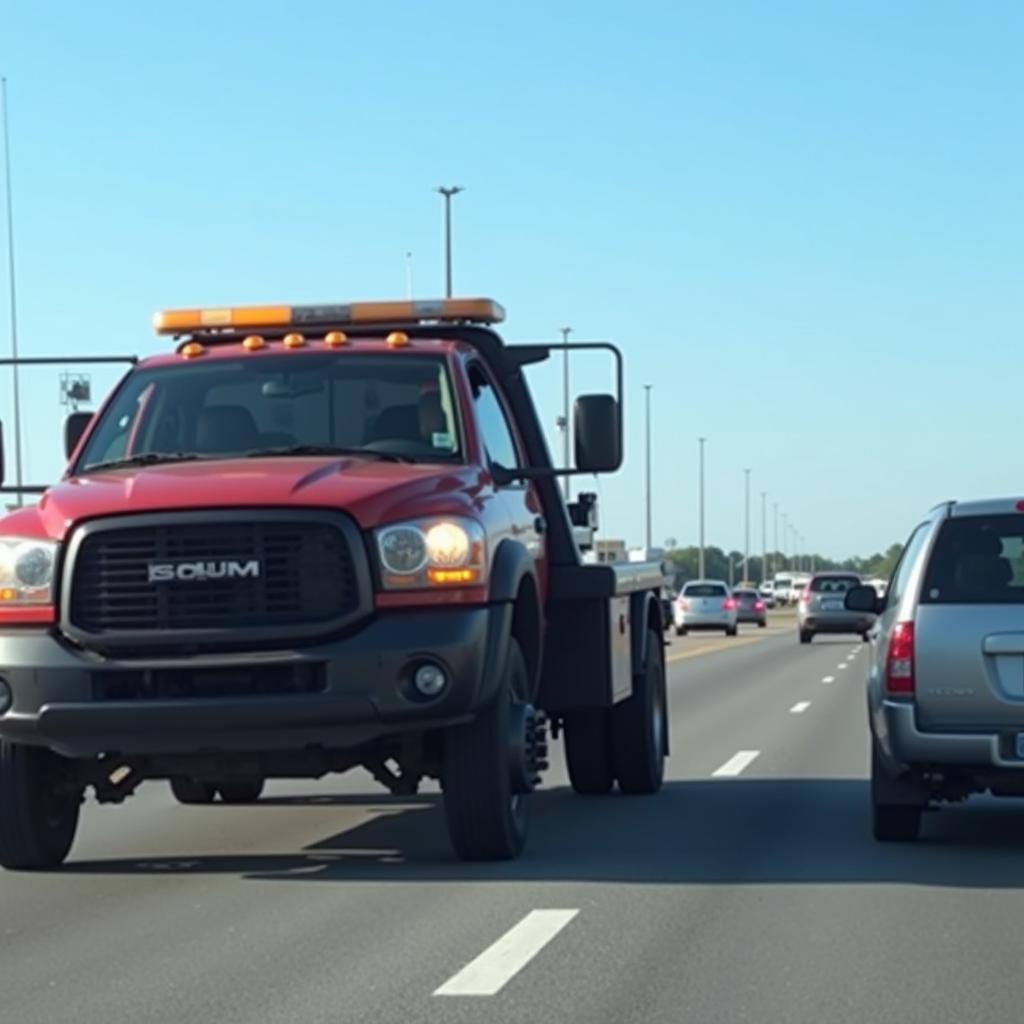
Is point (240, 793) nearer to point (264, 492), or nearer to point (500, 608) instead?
point (500, 608)

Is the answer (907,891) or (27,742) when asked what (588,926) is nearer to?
(907,891)

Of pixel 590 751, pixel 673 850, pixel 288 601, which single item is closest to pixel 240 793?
pixel 590 751

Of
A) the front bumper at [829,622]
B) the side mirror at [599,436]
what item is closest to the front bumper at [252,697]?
the side mirror at [599,436]

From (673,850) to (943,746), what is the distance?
4.55 ft

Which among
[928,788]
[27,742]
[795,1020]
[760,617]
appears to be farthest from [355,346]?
[760,617]

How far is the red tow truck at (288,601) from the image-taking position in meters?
9.79

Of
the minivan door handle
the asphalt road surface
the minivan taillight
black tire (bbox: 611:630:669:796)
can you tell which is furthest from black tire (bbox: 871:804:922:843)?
black tire (bbox: 611:630:669:796)

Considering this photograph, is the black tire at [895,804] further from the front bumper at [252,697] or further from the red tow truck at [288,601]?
the front bumper at [252,697]

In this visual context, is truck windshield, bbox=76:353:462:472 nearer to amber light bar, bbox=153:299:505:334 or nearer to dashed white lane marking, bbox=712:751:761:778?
amber light bar, bbox=153:299:505:334

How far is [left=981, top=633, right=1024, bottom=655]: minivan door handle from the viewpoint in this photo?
1073 cm

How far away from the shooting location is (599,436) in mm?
11422

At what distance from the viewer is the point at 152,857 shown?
1145 cm

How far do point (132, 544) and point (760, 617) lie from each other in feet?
Answer: 231

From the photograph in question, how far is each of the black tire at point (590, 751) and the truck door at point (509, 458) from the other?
206 centimetres
